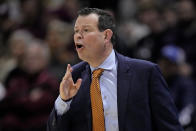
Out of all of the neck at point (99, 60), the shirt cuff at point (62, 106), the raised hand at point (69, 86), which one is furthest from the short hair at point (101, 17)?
the shirt cuff at point (62, 106)

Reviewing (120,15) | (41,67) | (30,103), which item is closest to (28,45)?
(41,67)

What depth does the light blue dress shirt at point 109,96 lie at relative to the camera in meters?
4.21

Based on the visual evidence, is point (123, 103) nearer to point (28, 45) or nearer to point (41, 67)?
point (41, 67)

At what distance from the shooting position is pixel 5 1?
10.6 meters

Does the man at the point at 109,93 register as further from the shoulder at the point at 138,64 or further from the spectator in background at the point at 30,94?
the spectator in background at the point at 30,94

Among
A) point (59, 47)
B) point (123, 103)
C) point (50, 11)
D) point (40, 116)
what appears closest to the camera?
point (123, 103)

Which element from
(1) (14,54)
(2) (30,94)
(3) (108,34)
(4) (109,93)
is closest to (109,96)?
(4) (109,93)

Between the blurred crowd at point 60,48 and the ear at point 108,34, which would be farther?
the blurred crowd at point 60,48

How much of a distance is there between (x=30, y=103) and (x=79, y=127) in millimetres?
2539

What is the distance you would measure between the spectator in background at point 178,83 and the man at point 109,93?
2964mm

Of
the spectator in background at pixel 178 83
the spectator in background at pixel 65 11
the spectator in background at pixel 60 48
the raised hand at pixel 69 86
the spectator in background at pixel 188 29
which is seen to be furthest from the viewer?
the spectator in background at pixel 65 11

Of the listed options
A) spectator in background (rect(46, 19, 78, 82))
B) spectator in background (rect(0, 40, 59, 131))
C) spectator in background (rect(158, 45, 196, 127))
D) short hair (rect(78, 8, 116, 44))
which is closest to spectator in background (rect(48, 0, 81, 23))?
spectator in background (rect(46, 19, 78, 82))

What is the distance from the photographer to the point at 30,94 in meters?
6.86

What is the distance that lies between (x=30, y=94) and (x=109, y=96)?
2.73m
